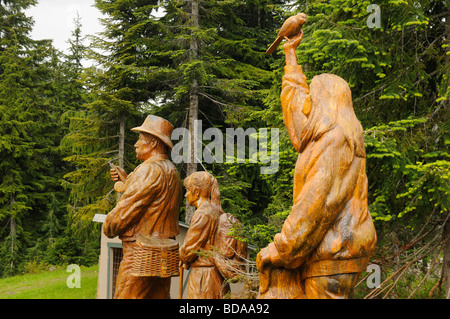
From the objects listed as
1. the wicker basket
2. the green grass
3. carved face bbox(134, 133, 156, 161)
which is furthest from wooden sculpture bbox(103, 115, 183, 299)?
the green grass

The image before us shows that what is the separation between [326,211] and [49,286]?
1377 cm

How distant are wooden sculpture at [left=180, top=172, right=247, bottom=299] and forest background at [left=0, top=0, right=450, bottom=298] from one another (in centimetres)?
31

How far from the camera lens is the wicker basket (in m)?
5.22

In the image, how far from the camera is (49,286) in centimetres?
1442

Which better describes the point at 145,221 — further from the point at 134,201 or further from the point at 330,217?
the point at 330,217

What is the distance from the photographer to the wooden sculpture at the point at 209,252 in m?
5.55

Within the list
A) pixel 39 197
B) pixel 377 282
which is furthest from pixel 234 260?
pixel 39 197

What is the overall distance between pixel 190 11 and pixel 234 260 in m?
11.0

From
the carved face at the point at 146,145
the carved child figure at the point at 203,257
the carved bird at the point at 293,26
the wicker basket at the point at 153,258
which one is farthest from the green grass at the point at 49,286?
the carved bird at the point at 293,26

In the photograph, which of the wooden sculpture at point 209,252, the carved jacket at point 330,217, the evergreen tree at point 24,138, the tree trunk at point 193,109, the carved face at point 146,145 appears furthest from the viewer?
the evergreen tree at point 24,138

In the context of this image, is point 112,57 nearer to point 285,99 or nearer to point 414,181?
point 414,181

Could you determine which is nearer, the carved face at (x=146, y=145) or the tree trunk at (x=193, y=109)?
the carved face at (x=146, y=145)

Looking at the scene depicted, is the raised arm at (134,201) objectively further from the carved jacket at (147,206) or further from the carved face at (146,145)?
the carved face at (146,145)

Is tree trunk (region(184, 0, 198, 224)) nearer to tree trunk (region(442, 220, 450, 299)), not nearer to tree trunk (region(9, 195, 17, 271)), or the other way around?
tree trunk (region(442, 220, 450, 299))
